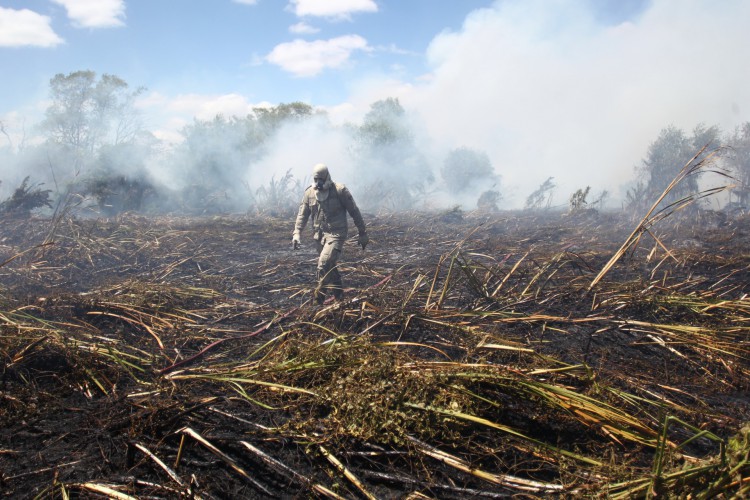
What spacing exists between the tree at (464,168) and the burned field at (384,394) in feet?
77.5

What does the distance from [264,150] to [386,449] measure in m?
23.7

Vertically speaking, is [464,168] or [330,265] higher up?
[464,168]

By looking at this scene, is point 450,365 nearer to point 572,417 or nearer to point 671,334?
point 572,417

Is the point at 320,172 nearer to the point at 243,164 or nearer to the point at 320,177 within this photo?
the point at 320,177

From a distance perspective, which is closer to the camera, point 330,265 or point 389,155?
point 330,265

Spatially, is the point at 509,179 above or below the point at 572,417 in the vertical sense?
above

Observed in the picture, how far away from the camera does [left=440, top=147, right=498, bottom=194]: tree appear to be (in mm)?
28281

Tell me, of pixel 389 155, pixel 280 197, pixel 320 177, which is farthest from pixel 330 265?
pixel 389 155

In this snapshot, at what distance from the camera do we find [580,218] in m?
14.2

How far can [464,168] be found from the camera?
2834 centimetres

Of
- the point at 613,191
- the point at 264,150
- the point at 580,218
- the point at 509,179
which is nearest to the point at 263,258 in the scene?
the point at 580,218

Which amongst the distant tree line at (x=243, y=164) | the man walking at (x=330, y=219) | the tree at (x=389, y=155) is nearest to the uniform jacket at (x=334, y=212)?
the man walking at (x=330, y=219)

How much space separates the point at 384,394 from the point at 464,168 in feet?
90.3

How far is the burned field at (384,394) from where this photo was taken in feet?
6.61
